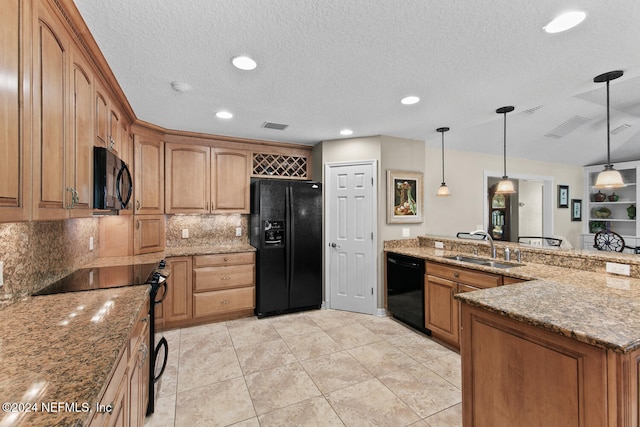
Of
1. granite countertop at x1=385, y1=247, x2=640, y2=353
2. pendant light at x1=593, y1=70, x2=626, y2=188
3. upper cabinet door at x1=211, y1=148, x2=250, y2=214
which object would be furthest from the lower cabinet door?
upper cabinet door at x1=211, y1=148, x2=250, y2=214

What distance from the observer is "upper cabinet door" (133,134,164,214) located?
311 centimetres

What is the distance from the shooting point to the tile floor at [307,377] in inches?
74.5

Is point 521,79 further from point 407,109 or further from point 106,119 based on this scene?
point 106,119

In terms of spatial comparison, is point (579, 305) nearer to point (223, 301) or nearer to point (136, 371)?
point (136, 371)

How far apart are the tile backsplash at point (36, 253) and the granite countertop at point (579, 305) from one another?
2375 millimetres

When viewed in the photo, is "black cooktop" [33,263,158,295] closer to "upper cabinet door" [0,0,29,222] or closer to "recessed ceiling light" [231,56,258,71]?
"upper cabinet door" [0,0,29,222]

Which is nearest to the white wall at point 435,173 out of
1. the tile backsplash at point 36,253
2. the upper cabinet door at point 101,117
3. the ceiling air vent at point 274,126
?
the ceiling air vent at point 274,126

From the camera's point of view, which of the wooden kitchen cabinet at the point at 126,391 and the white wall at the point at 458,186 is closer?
the wooden kitchen cabinet at the point at 126,391

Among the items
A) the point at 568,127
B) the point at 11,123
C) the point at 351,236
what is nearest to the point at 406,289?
the point at 351,236

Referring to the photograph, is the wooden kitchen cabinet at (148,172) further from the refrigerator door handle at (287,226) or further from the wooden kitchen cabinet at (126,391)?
the wooden kitchen cabinet at (126,391)

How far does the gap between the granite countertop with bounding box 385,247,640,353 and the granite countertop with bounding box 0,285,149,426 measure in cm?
160

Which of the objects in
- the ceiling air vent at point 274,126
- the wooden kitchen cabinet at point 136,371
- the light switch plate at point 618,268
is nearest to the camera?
the wooden kitchen cabinet at point 136,371

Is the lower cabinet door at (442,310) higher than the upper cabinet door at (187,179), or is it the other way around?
the upper cabinet door at (187,179)

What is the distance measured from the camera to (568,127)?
4254 millimetres
